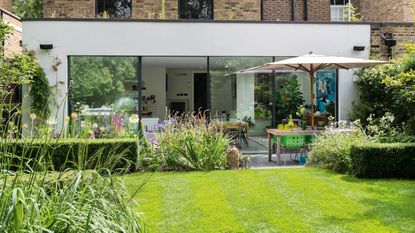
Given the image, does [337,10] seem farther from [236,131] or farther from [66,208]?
[66,208]

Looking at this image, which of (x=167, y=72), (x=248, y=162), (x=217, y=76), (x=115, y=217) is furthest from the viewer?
(x=167, y=72)

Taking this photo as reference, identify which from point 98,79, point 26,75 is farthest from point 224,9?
point 26,75

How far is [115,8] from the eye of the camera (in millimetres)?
15266

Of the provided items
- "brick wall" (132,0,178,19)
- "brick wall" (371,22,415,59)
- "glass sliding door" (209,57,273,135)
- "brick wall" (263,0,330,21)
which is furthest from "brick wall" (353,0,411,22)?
"brick wall" (132,0,178,19)

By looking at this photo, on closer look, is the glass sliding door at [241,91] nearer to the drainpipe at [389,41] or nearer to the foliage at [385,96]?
the foliage at [385,96]

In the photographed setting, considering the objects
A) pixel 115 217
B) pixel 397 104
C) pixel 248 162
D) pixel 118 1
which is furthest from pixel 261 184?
pixel 118 1

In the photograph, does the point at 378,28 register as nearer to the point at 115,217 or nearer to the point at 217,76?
the point at 217,76

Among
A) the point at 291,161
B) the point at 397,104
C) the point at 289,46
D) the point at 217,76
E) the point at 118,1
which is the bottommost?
the point at 291,161

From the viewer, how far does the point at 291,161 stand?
10648mm

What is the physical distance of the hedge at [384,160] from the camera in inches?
300

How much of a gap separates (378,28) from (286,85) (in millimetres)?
3183

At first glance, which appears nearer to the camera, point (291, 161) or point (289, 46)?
point (291, 161)

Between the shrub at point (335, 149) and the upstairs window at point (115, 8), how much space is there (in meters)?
8.63

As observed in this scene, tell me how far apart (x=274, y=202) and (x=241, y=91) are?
273 inches
